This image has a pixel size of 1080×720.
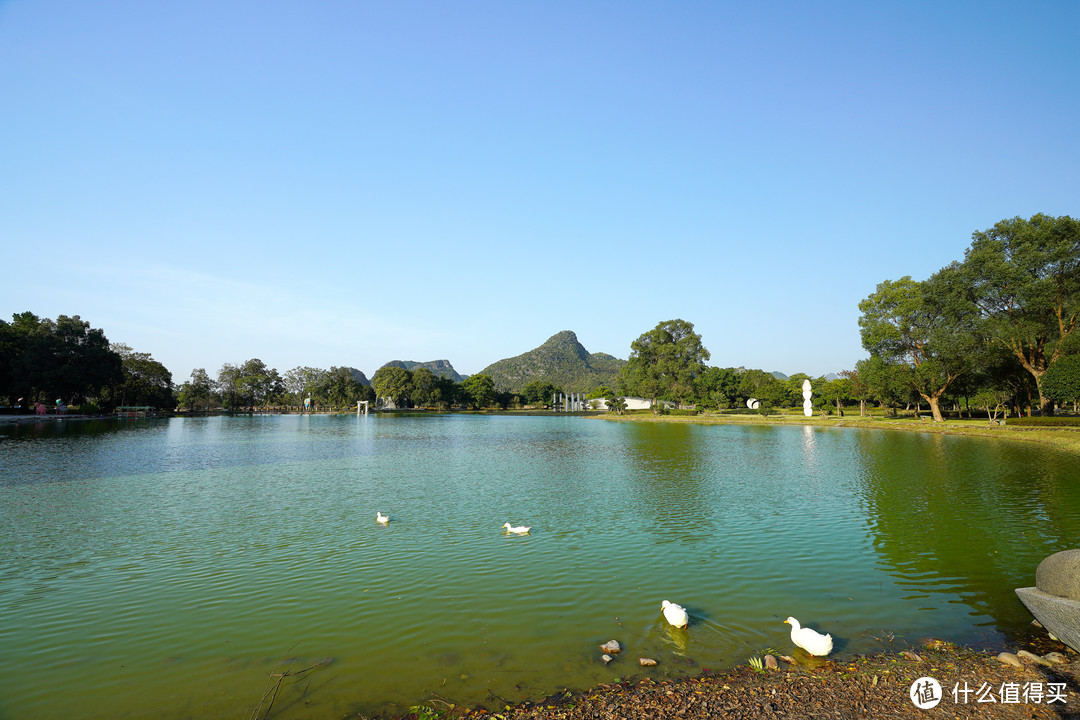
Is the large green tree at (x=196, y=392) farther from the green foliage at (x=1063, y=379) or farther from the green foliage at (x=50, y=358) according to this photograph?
the green foliage at (x=1063, y=379)

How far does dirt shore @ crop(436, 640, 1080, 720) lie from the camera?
622cm

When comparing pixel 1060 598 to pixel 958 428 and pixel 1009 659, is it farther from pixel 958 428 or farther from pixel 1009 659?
pixel 958 428

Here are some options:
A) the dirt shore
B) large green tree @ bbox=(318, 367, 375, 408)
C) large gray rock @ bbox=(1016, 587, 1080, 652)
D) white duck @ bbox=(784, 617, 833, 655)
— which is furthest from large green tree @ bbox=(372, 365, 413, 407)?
large gray rock @ bbox=(1016, 587, 1080, 652)

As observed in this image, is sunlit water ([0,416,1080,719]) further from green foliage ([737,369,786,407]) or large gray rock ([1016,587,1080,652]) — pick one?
green foliage ([737,369,786,407])

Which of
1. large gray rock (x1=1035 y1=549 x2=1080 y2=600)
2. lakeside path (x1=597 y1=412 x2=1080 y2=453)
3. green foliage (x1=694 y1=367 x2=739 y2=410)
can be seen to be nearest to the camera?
large gray rock (x1=1035 y1=549 x2=1080 y2=600)

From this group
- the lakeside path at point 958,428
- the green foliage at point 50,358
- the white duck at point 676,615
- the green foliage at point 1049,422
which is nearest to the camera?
the white duck at point 676,615

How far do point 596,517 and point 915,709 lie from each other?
12356 mm

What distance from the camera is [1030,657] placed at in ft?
24.4

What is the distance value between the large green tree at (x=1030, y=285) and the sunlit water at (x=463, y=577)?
29.3m

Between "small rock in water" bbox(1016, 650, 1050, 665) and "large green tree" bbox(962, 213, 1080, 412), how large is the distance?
54277 mm

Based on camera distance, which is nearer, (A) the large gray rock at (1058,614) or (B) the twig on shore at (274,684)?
(B) the twig on shore at (274,684)

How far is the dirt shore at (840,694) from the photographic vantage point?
6.22 meters

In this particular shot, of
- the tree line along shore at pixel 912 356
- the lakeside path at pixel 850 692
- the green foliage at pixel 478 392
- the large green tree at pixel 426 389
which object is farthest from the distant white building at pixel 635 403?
the lakeside path at pixel 850 692

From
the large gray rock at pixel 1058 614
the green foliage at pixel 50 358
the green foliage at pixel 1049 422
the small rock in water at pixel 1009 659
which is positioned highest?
the green foliage at pixel 50 358
